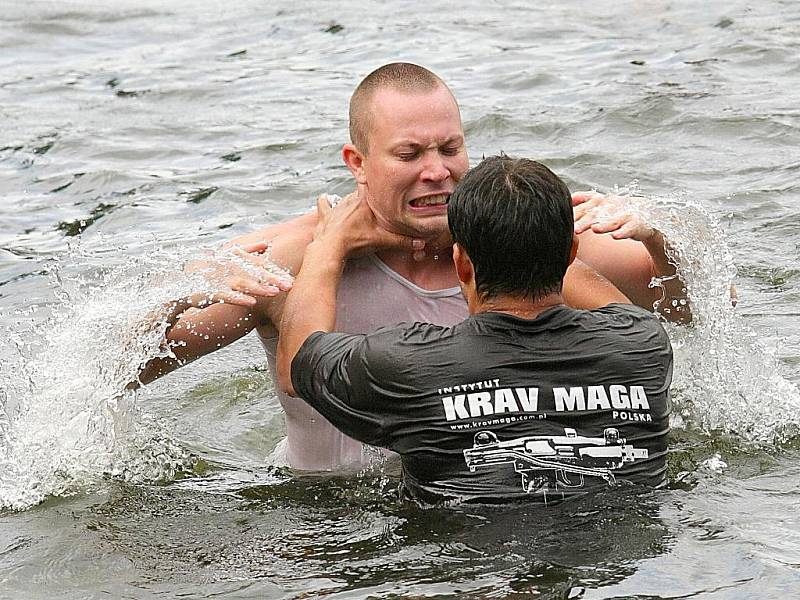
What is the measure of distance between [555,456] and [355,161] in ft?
5.51

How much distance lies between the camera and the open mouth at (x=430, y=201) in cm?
572

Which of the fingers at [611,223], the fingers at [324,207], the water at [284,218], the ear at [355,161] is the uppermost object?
the ear at [355,161]

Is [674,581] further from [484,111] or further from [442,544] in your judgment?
[484,111]

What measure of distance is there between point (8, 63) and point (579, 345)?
12.0 m

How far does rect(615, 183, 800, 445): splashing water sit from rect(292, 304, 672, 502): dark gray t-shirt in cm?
92

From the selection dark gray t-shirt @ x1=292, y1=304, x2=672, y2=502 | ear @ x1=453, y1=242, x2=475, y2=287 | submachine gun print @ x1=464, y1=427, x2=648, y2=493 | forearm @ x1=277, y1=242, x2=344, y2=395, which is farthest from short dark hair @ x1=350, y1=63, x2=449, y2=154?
submachine gun print @ x1=464, y1=427, x2=648, y2=493

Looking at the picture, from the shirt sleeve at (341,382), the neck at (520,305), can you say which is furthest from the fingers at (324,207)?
the neck at (520,305)

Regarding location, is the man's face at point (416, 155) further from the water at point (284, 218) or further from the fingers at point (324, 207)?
the water at point (284, 218)

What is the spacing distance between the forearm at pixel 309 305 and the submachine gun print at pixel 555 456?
2.87 feet

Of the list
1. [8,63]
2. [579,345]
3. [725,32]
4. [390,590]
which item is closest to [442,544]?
[390,590]

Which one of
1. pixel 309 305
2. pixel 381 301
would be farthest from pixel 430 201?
pixel 309 305

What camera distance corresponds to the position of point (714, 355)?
21.1 ft

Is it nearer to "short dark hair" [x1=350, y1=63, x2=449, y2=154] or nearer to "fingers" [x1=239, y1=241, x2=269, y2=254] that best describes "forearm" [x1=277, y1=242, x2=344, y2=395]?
"fingers" [x1=239, y1=241, x2=269, y2=254]

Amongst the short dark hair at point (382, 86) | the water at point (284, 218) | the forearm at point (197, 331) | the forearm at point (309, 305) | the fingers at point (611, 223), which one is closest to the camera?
the water at point (284, 218)
